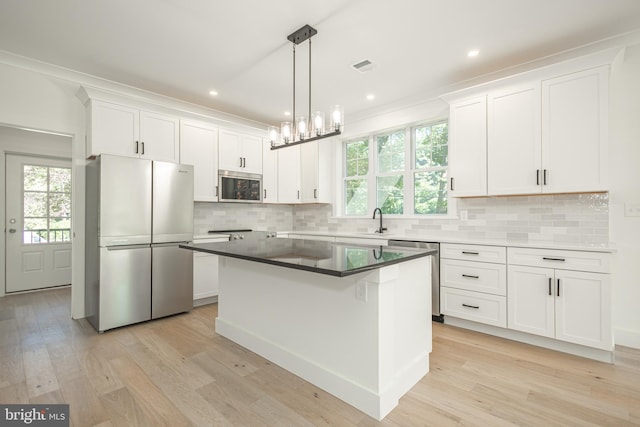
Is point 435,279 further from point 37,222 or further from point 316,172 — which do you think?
point 37,222

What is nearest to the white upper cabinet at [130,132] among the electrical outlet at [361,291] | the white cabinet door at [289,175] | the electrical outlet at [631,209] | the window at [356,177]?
the white cabinet door at [289,175]

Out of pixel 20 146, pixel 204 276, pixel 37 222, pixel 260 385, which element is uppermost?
pixel 20 146

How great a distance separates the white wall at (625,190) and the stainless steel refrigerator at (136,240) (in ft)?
14.2

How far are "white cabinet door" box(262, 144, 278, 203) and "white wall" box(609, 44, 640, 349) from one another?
4.01 metres

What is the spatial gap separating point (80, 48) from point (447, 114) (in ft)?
12.9

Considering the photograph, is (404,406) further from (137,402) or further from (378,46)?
(378,46)


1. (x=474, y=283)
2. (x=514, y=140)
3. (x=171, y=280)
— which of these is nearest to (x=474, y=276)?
(x=474, y=283)

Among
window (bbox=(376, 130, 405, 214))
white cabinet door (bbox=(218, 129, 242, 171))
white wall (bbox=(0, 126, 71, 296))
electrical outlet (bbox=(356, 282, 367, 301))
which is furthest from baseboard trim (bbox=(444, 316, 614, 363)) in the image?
white wall (bbox=(0, 126, 71, 296))

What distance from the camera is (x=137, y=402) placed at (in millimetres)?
1910

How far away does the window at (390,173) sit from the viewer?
4.34 m

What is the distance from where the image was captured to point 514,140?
2.99 meters

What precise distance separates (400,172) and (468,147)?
112cm

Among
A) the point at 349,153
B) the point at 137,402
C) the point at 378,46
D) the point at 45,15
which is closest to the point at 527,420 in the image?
the point at 137,402

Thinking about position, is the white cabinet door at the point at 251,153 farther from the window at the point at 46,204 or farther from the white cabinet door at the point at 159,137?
the window at the point at 46,204
